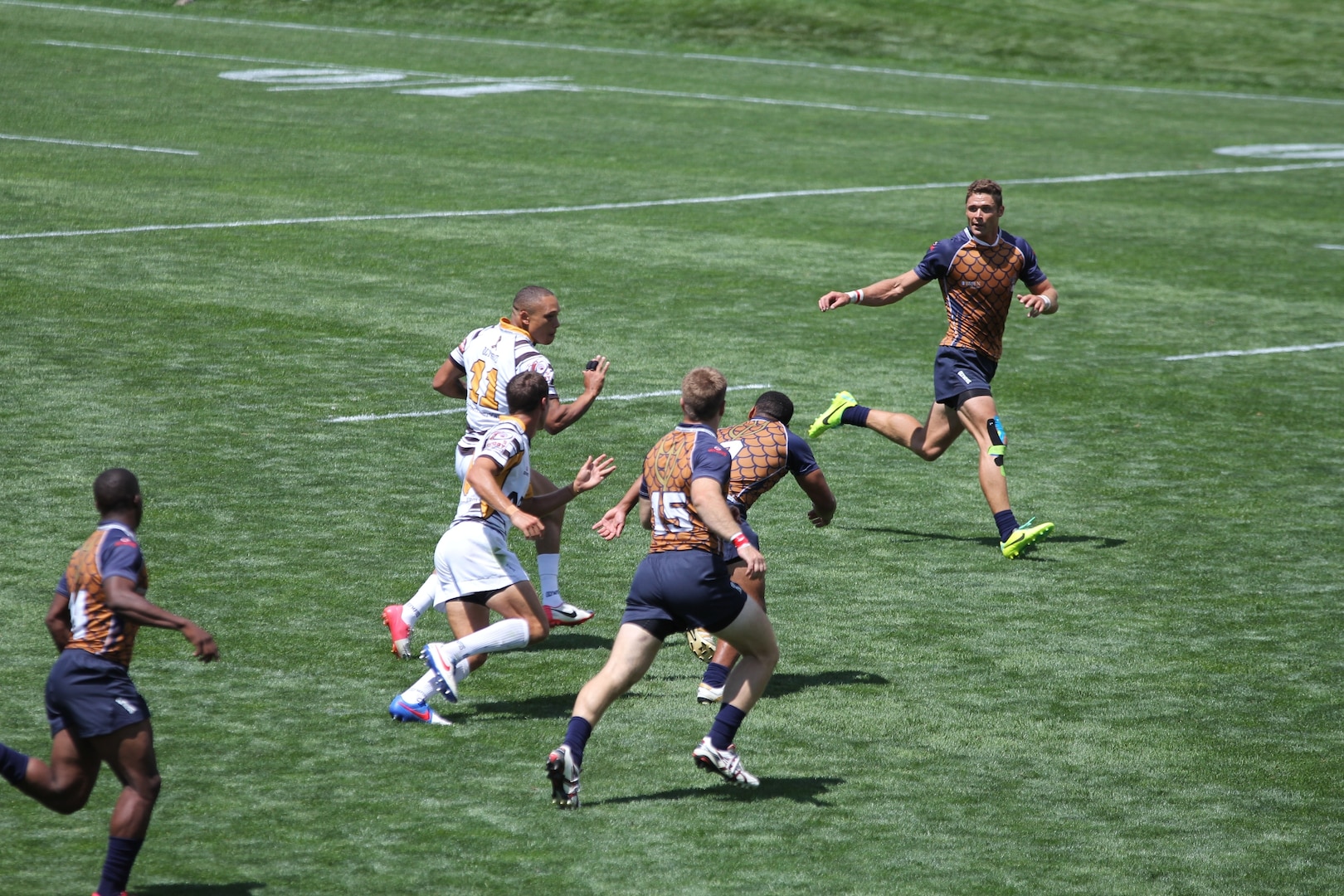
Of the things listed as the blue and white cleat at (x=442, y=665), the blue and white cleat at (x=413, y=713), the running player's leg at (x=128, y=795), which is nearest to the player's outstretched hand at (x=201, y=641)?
the running player's leg at (x=128, y=795)

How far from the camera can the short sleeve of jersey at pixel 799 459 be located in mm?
9328

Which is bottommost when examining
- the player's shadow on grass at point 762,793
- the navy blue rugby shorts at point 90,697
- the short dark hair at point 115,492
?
the player's shadow on grass at point 762,793

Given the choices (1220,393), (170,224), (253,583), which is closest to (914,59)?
(170,224)

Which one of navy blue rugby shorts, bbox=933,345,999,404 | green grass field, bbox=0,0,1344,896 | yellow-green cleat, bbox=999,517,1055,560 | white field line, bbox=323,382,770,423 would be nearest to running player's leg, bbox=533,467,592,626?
green grass field, bbox=0,0,1344,896

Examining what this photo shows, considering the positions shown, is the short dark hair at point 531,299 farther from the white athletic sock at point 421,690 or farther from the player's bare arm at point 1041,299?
the player's bare arm at point 1041,299

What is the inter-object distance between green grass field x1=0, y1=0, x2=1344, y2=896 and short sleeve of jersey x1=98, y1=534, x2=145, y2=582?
1.26m

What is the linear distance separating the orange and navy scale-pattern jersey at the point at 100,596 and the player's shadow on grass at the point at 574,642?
3.62m

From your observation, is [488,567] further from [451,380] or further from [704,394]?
[451,380]

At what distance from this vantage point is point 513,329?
32.9ft

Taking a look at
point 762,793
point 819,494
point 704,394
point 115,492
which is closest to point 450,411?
point 819,494

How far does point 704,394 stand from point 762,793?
180 cm

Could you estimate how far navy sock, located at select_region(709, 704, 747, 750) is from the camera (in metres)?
7.81

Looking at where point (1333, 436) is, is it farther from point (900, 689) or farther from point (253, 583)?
point (253, 583)

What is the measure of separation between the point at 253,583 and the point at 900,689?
12.9 ft
